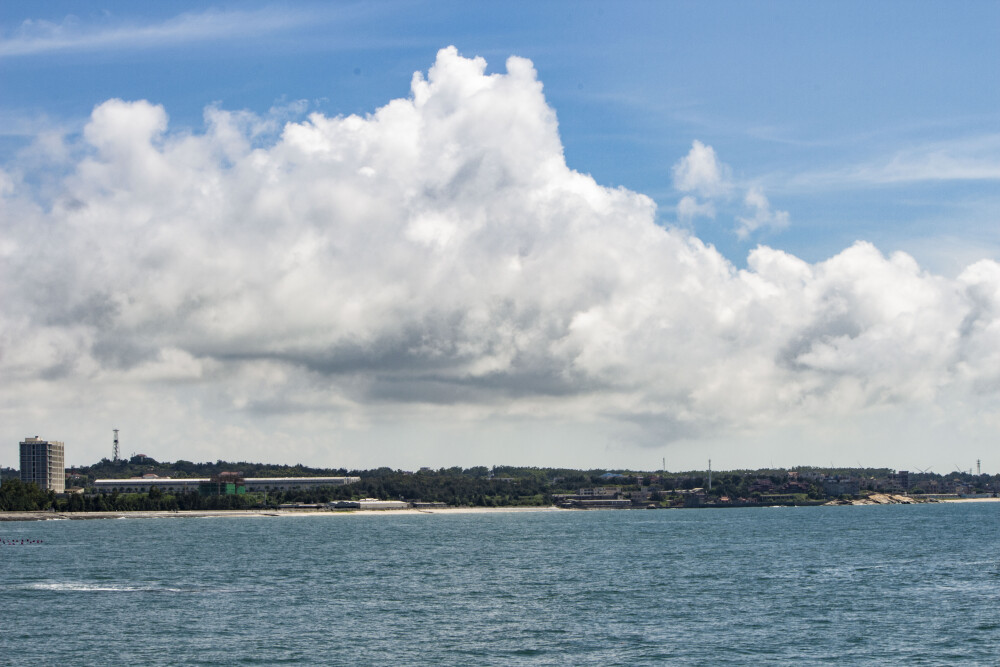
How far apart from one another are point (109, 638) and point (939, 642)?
172 ft

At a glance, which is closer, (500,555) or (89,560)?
(89,560)

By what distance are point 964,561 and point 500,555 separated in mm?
56073

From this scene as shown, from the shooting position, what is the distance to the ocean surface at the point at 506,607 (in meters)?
63.8

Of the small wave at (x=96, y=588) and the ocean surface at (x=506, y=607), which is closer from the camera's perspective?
the ocean surface at (x=506, y=607)

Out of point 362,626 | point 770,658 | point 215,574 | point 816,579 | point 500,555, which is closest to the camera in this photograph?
point 770,658

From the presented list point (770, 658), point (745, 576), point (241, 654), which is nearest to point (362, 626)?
point (241, 654)

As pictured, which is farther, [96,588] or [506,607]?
[96,588]

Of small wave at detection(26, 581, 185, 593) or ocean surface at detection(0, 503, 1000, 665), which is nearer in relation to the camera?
ocean surface at detection(0, 503, 1000, 665)

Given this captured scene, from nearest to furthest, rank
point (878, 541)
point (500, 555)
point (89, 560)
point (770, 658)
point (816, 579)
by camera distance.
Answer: point (770, 658) < point (816, 579) < point (89, 560) < point (500, 555) < point (878, 541)

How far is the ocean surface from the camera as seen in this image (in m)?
63.8

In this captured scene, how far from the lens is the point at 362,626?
2911 inches

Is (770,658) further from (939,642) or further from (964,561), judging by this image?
(964,561)

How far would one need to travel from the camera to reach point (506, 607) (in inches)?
3295

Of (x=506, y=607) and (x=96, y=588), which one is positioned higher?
(x=96, y=588)
